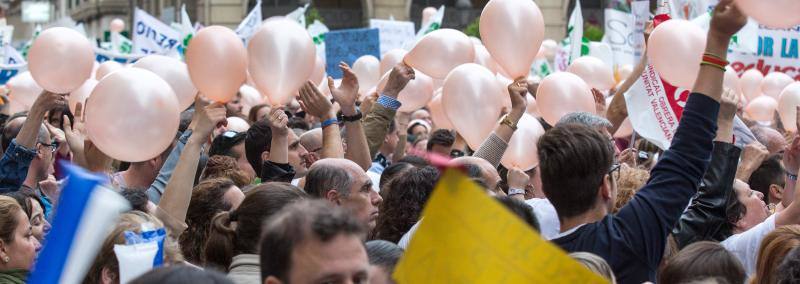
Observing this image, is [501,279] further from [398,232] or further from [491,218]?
[398,232]

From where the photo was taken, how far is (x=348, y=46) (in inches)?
504

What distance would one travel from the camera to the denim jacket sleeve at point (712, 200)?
14.2 ft

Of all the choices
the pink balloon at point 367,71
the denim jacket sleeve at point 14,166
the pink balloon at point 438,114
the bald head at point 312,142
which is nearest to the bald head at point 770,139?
the pink balloon at point 438,114

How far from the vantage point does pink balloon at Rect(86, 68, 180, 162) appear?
546cm

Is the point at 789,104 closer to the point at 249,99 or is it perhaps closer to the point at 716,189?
the point at 716,189

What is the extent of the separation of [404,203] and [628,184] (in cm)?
99

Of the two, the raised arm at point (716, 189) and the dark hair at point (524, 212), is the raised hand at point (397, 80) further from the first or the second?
the dark hair at point (524, 212)

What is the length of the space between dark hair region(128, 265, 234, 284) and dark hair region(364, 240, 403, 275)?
3.10 feet

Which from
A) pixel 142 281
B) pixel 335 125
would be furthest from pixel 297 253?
pixel 335 125

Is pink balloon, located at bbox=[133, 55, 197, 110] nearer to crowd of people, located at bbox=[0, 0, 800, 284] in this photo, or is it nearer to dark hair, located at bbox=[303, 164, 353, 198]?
crowd of people, located at bbox=[0, 0, 800, 284]

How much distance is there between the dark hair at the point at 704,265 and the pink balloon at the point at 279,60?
3.53 meters

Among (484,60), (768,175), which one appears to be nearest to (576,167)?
(768,175)

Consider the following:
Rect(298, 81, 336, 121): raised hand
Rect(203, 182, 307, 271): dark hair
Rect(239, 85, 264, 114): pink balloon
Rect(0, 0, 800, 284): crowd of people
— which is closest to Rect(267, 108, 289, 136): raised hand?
Rect(0, 0, 800, 284): crowd of people

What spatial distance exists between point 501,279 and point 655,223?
126cm
